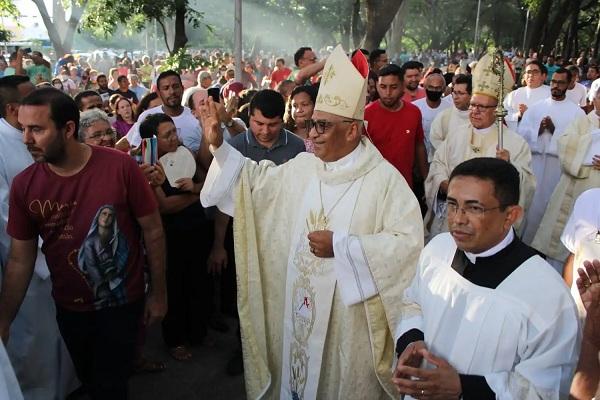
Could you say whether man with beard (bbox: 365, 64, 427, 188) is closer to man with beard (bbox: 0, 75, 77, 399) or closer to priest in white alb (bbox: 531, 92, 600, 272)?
priest in white alb (bbox: 531, 92, 600, 272)

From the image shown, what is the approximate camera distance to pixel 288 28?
196 ft

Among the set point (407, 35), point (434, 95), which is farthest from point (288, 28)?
point (434, 95)

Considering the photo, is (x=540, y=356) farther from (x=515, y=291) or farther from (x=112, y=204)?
(x=112, y=204)

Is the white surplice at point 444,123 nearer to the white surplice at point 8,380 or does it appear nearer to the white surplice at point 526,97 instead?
the white surplice at point 526,97

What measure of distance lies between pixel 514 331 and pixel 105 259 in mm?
2072

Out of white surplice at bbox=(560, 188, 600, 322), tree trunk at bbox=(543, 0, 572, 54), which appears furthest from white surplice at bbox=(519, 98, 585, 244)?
tree trunk at bbox=(543, 0, 572, 54)

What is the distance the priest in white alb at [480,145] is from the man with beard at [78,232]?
8.83 feet

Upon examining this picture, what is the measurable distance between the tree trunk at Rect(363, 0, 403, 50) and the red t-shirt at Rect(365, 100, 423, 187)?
303 inches

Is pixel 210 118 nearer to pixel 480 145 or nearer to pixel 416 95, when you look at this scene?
pixel 480 145

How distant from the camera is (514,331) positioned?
7.00 ft

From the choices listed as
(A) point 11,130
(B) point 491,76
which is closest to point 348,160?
(B) point 491,76

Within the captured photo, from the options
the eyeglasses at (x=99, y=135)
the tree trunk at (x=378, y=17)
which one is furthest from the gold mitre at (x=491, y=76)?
the tree trunk at (x=378, y=17)

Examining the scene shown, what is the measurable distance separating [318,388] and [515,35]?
63548 millimetres

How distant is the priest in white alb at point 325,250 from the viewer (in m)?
3.04
